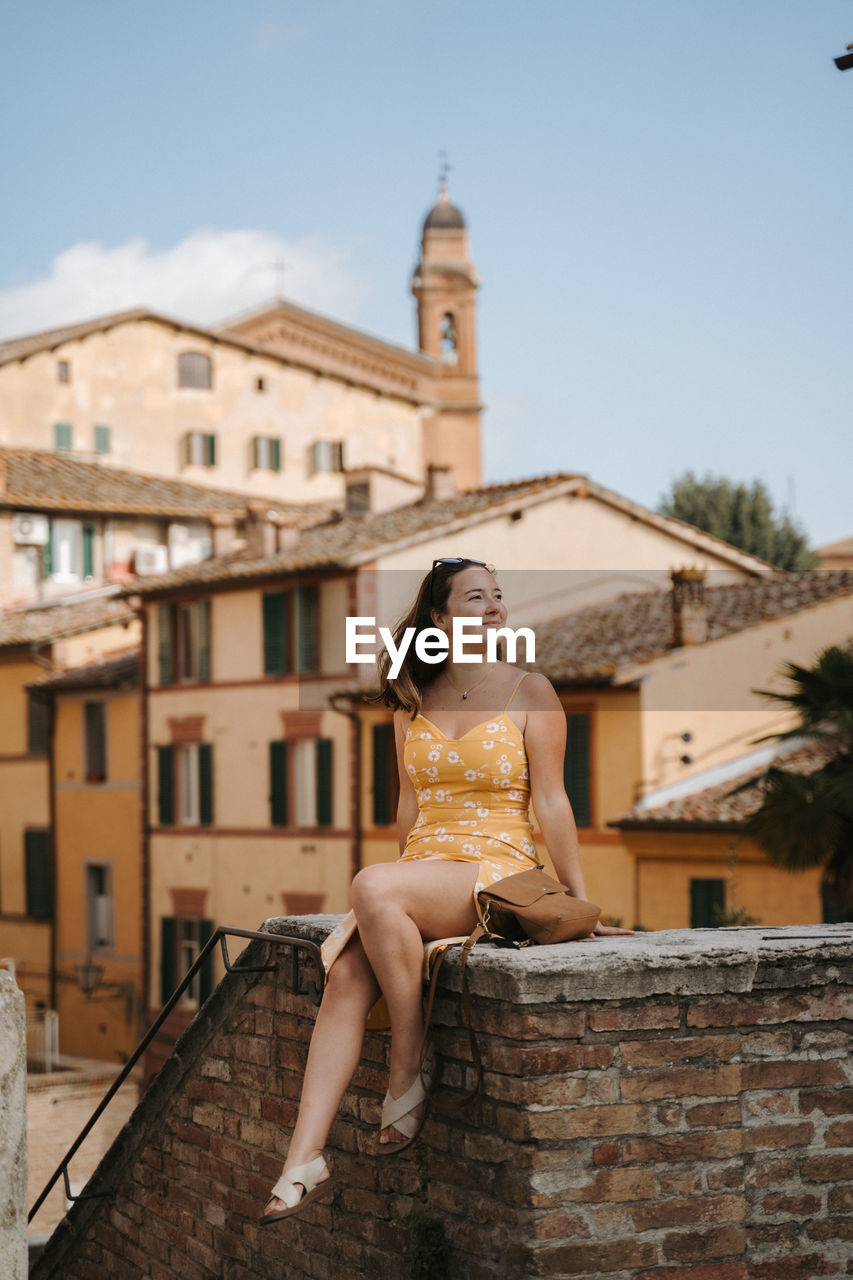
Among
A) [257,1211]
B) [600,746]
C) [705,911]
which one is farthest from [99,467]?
[257,1211]

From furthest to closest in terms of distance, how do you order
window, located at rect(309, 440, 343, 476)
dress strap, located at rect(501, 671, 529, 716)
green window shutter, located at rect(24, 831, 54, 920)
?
window, located at rect(309, 440, 343, 476)
green window shutter, located at rect(24, 831, 54, 920)
dress strap, located at rect(501, 671, 529, 716)

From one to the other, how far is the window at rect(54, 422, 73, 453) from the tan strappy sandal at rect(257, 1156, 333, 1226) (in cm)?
3496

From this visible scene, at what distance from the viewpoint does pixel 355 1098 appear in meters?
5.18

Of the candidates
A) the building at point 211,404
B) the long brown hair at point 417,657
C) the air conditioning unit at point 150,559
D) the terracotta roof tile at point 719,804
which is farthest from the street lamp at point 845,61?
the building at point 211,404

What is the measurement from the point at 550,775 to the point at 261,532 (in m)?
24.1

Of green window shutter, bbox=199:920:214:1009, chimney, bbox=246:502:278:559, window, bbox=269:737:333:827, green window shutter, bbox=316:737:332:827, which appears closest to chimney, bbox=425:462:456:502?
chimney, bbox=246:502:278:559

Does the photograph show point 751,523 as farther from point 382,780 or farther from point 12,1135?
point 12,1135

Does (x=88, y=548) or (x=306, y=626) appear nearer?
(x=306, y=626)

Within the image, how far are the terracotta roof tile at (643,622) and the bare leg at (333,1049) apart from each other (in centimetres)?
1745

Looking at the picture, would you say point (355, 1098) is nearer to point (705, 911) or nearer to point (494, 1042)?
point (494, 1042)

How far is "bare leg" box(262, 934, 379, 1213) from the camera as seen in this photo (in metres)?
4.31

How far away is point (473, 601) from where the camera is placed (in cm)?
482

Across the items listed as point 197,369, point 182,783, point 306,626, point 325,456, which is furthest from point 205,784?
point 325,456

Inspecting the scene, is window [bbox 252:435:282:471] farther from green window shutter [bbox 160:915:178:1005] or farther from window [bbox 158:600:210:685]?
green window shutter [bbox 160:915:178:1005]
